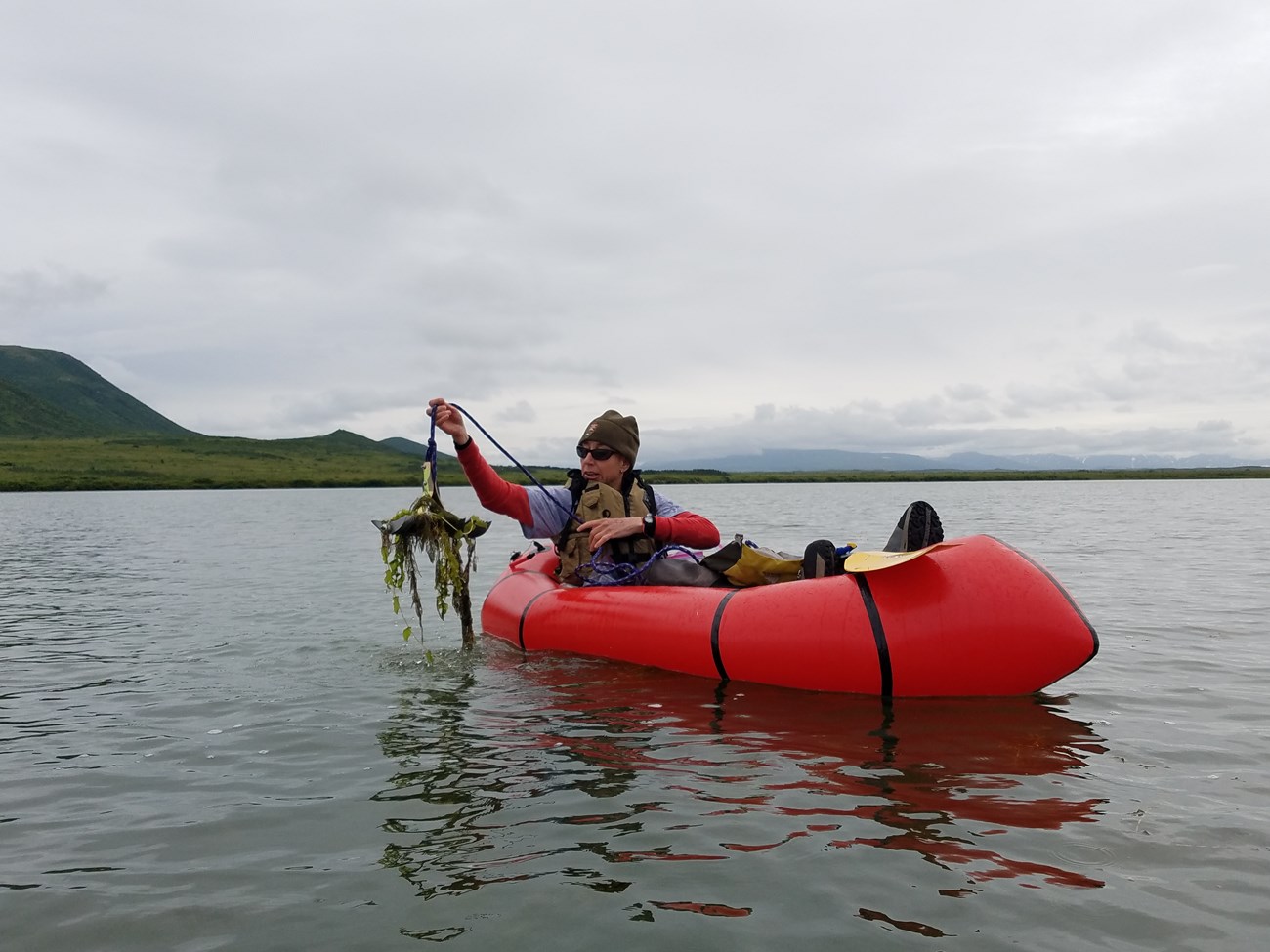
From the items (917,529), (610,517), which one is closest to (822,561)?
(917,529)

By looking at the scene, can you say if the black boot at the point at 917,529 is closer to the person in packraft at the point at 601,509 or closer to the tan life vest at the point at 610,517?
the person in packraft at the point at 601,509

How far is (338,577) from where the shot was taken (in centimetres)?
1830

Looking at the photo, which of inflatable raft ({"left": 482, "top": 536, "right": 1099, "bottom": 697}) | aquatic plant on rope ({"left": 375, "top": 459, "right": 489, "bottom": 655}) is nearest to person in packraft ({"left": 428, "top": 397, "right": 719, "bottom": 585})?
aquatic plant on rope ({"left": 375, "top": 459, "right": 489, "bottom": 655})

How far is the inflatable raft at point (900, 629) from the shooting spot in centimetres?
706

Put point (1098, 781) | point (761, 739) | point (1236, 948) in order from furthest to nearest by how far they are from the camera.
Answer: point (761, 739)
point (1098, 781)
point (1236, 948)

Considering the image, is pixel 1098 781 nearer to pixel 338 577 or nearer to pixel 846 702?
pixel 846 702

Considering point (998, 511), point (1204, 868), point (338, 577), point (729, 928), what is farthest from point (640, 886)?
point (998, 511)

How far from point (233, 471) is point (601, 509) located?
372 ft

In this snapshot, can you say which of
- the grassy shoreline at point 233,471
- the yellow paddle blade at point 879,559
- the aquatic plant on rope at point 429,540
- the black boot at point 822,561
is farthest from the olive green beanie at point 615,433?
the grassy shoreline at point 233,471

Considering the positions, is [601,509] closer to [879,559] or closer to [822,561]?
[822,561]

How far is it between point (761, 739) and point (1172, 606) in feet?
30.5

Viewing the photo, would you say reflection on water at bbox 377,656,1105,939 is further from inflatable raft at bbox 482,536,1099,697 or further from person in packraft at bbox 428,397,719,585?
person in packraft at bbox 428,397,719,585

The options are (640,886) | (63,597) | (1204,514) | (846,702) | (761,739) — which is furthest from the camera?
(1204,514)

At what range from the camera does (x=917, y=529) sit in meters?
7.82
